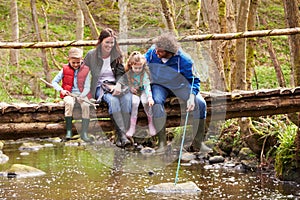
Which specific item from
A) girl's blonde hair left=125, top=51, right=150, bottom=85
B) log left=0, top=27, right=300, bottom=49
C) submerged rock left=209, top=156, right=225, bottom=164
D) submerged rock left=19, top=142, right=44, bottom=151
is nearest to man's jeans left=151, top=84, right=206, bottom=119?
girl's blonde hair left=125, top=51, right=150, bottom=85

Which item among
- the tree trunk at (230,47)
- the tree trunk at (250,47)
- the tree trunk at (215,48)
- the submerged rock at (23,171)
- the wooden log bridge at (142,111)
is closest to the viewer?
the wooden log bridge at (142,111)

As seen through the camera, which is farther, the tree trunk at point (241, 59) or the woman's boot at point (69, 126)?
the tree trunk at point (241, 59)

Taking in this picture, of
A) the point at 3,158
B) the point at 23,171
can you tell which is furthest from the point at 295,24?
the point at 3,158

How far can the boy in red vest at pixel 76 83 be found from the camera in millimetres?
4711

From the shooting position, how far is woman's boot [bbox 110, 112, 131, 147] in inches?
181

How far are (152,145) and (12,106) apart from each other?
559 centimetres

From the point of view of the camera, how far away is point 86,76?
4.86 metres

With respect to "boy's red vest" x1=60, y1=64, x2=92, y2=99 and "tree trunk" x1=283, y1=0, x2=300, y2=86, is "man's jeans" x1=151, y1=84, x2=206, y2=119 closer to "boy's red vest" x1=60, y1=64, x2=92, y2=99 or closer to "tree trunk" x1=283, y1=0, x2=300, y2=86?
"boy's red vest" x1=60, y1=64, x2=92, y2=99

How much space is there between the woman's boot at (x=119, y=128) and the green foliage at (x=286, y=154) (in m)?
3.34

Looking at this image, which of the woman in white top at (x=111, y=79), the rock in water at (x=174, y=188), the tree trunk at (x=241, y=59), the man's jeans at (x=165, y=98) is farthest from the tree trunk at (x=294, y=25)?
the woman in white top at (x=111, y=79)

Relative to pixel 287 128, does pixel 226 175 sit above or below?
below

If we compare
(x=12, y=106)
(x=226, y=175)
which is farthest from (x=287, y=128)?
(x=12, y=106)

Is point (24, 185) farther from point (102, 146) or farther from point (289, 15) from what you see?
point (289, 15)

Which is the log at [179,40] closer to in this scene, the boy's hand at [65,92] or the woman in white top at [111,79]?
the woman in white top at [111,79]
